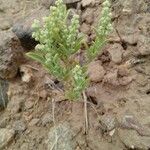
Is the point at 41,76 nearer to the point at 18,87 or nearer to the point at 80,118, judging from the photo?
the point at 18,87

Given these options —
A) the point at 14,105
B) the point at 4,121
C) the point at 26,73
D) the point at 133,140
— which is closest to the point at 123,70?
the point at 133,140

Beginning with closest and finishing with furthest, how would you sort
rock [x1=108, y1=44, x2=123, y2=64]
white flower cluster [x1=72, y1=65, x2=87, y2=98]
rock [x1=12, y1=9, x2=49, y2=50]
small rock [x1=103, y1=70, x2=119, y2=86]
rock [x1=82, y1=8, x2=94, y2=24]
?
white flower cluster [x1=72, y1=65, x2=87, y2=98] → small rock [x1=103, y1=70, x2=119, y2=86] → rock [x1=108, y1=44, x2=123, y2=64] → rock [x1=12, y1=9, x2=49, y2=50] → rock [x1=82, y1=8, x2=94, y2=24]

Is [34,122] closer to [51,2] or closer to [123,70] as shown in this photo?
[123,70]

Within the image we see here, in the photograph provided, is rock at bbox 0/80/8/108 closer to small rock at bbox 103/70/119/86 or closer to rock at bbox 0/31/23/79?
rock at bbox 0/31/23/79

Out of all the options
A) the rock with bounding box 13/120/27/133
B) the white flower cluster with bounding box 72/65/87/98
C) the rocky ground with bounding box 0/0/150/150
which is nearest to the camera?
the white flower cluster with bounding box 72/65/87/98

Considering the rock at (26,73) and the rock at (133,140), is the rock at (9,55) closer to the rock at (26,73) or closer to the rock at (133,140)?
the rock at (26,73)

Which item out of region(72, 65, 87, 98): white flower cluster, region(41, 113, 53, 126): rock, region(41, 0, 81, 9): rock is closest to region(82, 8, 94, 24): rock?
region(41, 0, 81, 9): rock

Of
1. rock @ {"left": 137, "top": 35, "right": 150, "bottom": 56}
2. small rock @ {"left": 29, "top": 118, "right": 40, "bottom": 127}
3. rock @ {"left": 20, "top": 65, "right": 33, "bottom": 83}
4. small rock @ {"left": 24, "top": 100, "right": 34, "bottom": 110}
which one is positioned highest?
rock @ {"left": 137, "top": 35, "right": 150, "bottom": 56}

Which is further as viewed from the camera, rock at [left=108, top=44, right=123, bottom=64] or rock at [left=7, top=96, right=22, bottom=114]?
rock at [left=108, top=44, right=123, bottom=64]
